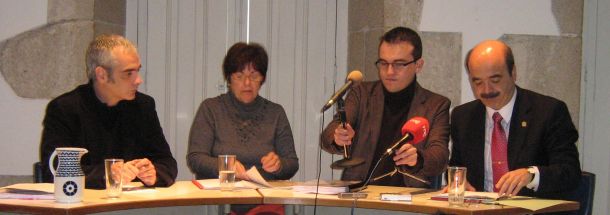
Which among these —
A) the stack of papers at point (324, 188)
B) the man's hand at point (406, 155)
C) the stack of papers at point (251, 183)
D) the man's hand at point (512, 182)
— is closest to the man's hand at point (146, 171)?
the stack of papers at point (251, 183)

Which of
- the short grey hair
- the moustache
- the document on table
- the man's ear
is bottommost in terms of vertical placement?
the document on table

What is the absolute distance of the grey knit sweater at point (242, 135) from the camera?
3.92 meters

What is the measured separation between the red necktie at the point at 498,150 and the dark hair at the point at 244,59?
1.30m

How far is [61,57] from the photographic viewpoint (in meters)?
4.37

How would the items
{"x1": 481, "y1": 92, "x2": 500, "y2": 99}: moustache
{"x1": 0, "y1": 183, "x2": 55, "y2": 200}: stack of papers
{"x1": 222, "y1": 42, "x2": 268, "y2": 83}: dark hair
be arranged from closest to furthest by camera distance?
{"x1": 0, "y1": 183, "x2": 55, "y2": 200}: stack of papers < {"x1": 481, "y1": 92, "x2": 500, "y2": 99}: moustache < {"x1": 222, "y1": 42, "x2": 268, "y2": 83}: dark hair

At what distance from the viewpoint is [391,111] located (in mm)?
3863

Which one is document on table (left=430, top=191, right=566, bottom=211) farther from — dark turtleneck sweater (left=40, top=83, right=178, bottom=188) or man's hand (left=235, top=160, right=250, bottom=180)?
dark turtleneck sweater (left=40, top=83, right=178, bottom=188)

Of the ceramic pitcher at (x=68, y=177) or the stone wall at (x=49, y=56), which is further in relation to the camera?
the stone wall at (x=49, y=56)

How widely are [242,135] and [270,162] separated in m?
0.40

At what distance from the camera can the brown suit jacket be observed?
3.57 meters

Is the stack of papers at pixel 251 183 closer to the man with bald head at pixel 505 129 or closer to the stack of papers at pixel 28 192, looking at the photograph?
the stack of papers at pixel 28 192

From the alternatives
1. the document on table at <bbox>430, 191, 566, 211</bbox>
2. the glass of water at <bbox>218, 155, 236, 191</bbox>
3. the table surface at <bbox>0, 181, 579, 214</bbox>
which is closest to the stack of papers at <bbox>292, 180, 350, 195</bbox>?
the table surface at <bbox>0, 181, 579, 214</bbox>

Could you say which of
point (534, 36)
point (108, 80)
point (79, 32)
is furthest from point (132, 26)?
point (534, 36)

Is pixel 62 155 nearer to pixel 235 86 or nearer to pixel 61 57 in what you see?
pixel 235 86
